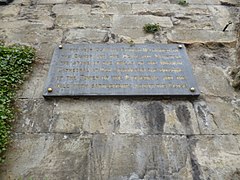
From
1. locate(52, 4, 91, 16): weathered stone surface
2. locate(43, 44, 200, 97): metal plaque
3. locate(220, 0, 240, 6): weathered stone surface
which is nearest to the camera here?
locate(43, 44, 200, 97): metal plaque

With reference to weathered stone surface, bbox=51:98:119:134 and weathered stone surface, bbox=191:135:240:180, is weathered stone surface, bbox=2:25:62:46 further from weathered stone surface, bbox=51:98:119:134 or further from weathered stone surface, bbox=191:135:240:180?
weathered stone surface, bbox=191:135:240:180

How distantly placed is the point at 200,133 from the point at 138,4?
2860 millimetres

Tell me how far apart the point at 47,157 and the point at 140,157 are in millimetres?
828

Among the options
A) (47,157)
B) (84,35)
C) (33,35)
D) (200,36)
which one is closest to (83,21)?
(84,35)

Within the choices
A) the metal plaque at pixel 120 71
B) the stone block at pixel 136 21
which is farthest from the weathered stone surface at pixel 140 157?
the stone block at pixel 136 21

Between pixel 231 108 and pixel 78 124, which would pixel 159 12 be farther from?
pixel 78 124

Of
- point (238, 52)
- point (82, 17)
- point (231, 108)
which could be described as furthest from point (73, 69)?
point (238, 52)

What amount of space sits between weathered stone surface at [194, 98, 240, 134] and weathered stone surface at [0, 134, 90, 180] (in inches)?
46.5

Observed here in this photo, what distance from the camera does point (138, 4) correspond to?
4660mm

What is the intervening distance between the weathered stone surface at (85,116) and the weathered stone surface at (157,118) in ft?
0.33

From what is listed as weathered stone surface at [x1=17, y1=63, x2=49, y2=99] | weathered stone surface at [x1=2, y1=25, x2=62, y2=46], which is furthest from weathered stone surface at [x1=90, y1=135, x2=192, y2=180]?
weathered stone surface at [x1=2, y1=25, x2=62, y2=46]

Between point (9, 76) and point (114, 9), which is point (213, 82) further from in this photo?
point (9, 76)

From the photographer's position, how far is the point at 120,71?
9.98 ft

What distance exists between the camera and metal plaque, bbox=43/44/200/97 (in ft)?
9.35
